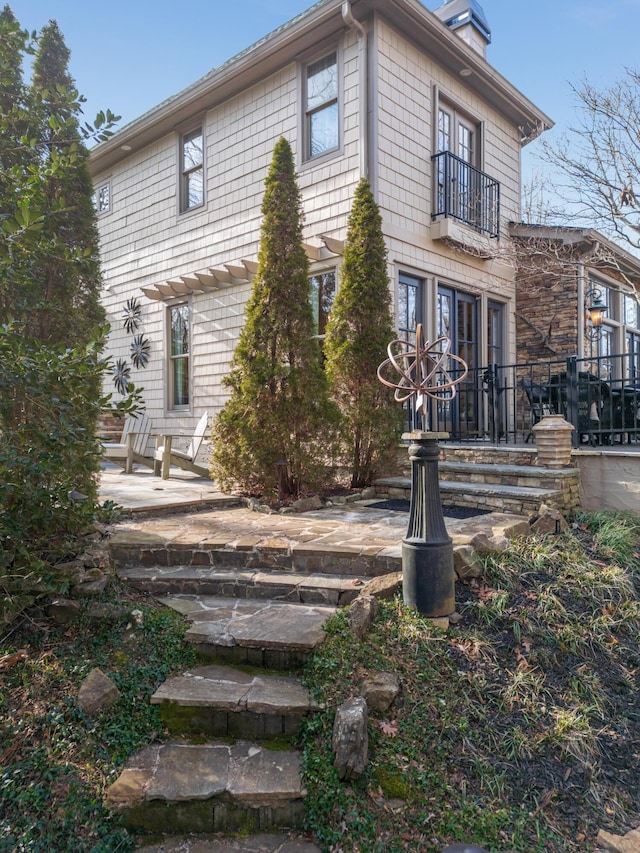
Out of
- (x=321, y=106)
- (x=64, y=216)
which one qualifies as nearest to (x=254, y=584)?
(x=64, y=216)

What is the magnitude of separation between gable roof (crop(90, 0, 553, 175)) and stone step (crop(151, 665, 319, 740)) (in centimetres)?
618

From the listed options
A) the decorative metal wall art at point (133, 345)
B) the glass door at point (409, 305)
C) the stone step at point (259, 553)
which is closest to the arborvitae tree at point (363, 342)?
the glass door at point (409, 305)

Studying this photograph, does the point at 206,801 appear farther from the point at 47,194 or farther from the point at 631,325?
the point at 631,325

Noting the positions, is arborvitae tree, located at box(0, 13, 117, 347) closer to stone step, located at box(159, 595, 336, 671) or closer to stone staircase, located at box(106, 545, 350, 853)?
stone step, located at box(159, 595, 336, 671)

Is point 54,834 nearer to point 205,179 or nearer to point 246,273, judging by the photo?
point 246,273

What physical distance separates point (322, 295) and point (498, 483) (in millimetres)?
3310

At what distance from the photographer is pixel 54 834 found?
6.57ft

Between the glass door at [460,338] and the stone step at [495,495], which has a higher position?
the glass door at [460,338]

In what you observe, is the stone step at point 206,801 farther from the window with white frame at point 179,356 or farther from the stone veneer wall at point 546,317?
the stone veneer wall at point 546,317

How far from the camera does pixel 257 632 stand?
2.77 meters

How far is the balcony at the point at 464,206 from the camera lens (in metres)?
7.40

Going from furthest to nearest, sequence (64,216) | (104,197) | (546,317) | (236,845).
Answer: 1. (104,197)
2. (546,317)
3. (64,216)
4. (236,845)

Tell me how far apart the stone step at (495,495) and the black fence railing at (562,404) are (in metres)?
0.71

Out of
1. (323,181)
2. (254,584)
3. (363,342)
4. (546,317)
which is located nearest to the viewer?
(254,584)
